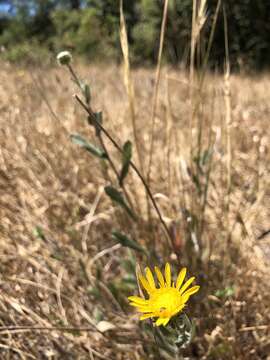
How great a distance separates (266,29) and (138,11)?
3016mm

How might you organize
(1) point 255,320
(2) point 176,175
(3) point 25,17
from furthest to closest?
1. (3) point 25,17
2. (2) point 176,175
3. (1) point 255,320

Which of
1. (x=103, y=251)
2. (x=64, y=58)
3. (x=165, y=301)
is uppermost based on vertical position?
(x=64, y=58)

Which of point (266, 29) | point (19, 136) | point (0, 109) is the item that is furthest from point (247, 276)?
point (266, 29)

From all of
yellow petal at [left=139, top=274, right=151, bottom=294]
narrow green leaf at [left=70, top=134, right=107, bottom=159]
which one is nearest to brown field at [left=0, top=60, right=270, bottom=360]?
narrow green leaf at [left=70, top=134, right=107, bottom=159]

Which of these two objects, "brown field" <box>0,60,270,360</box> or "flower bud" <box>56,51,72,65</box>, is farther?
"brown field" <box>0,60,270,360</box>

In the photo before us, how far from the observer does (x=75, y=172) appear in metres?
1.39

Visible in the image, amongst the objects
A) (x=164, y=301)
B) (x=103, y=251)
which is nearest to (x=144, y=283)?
(x=164, y=301)

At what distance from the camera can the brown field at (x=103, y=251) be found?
0.85 meters

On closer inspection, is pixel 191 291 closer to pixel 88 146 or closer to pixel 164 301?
pixel 164 301

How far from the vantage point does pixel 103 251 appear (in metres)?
1.05

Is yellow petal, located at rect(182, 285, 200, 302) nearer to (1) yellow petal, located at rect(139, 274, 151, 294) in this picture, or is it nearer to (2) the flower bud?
(1) yellow petal, located at rect(139, 274, 151, 294)

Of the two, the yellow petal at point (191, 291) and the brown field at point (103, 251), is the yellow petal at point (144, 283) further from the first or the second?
the brown field at point (103, 251)

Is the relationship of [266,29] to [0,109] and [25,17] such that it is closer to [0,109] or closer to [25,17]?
[0,109]

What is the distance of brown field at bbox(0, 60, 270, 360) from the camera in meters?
0.85
